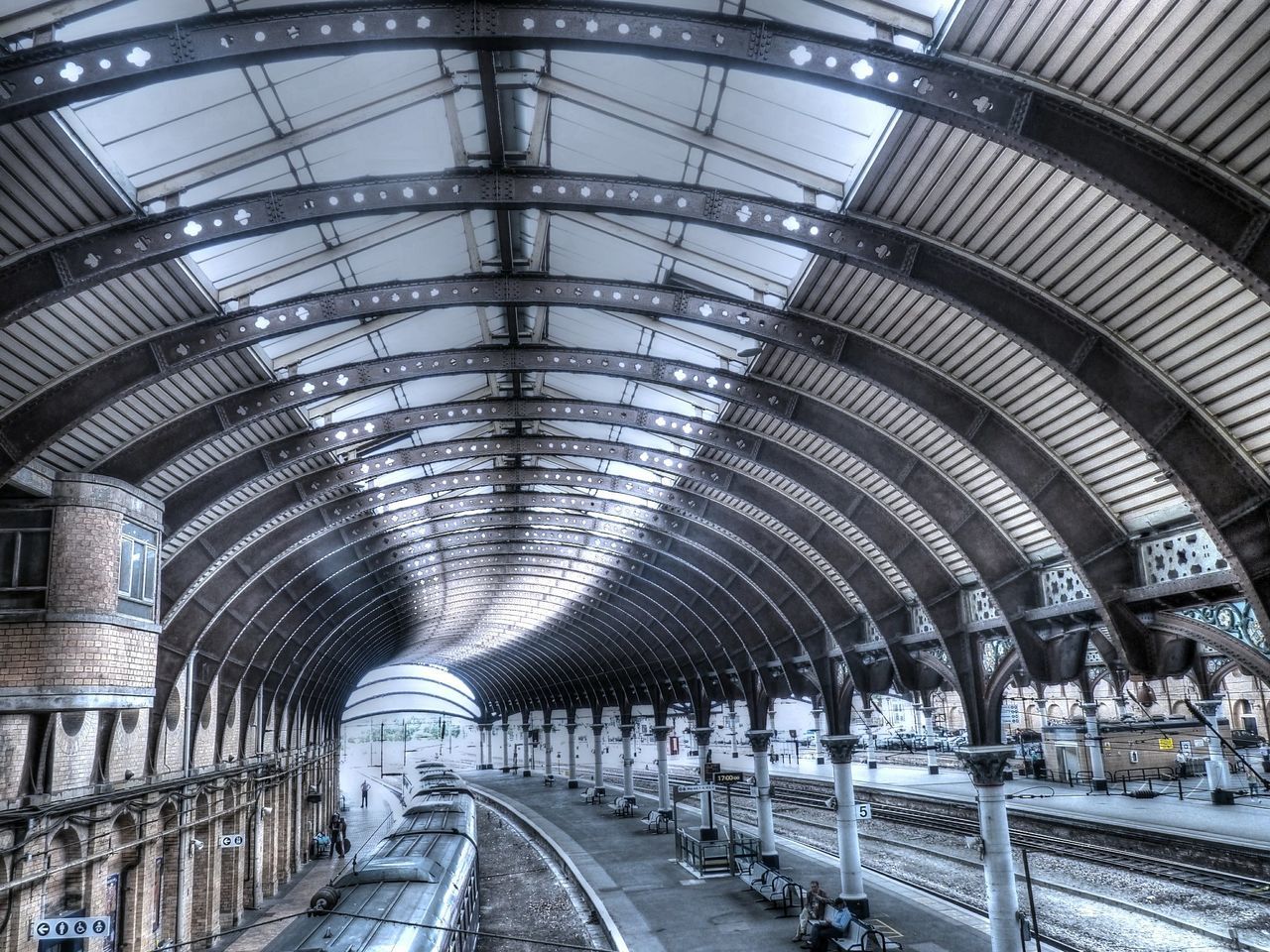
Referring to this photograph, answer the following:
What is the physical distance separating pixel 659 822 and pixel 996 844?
24.4 m

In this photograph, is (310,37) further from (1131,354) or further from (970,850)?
(970,850)

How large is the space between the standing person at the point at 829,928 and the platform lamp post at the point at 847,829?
93.6 inches

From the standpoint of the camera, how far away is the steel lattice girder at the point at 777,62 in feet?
28.2

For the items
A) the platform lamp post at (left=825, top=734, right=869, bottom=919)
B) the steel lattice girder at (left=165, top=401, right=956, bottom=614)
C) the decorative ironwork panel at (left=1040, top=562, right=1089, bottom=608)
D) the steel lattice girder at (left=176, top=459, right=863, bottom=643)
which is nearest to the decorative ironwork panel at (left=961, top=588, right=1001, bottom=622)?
the steel lattice girder at (left=165, top=401, right=956, bottom=614)

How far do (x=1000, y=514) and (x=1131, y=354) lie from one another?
21.2 ft

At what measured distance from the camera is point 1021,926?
53.1ft


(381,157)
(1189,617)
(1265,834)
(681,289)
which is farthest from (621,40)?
(1265,834)

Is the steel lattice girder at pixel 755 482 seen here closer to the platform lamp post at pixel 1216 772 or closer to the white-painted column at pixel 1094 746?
the platform lamp post at pixel 1216 772

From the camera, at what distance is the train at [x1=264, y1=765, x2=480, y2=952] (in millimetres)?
12602

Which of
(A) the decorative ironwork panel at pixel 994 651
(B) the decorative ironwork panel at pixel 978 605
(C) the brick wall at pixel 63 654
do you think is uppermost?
(B) the decorative ironwork panel at pixel 978 605

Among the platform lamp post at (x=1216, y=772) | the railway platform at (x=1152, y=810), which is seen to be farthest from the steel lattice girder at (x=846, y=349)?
the platform lamp post at (x=1216, y=772)

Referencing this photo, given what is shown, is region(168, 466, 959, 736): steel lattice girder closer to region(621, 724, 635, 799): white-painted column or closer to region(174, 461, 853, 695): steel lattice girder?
region(174, 461, 853, 695): steel lattice girder

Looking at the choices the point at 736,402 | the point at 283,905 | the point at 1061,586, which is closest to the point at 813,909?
the point at 1061,586

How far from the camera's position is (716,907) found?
24953 mm
